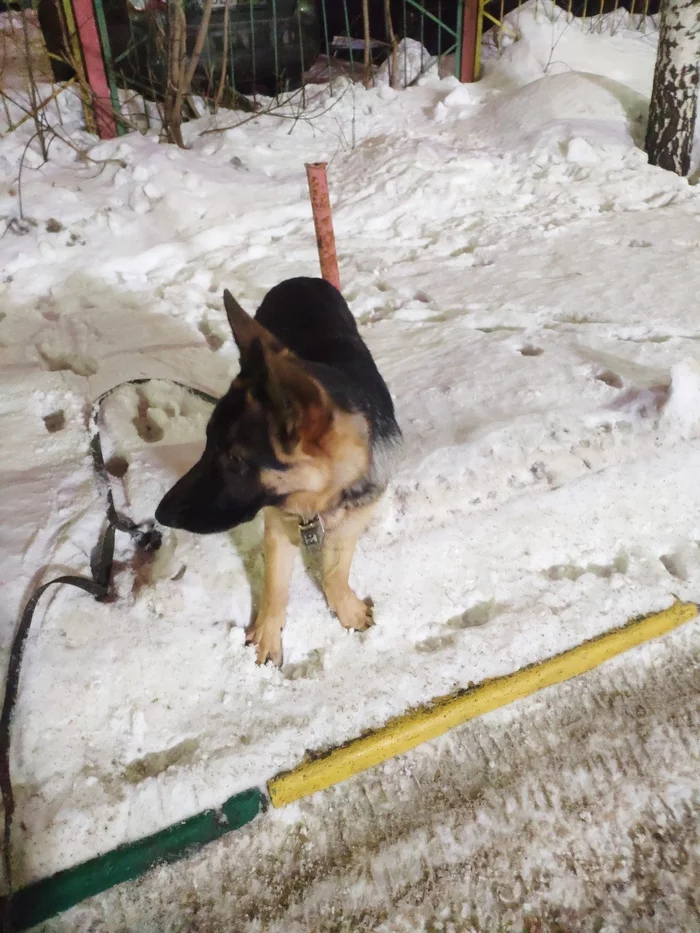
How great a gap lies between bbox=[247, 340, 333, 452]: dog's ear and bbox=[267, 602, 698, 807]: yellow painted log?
3.54 ft

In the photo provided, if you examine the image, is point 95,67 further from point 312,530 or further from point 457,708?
point 457,708

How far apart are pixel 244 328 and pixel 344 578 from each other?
116 cm

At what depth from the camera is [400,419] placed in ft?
10.3

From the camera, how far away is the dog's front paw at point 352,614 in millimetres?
2389

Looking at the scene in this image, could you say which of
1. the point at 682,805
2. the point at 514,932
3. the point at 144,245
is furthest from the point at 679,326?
the point at 144,245

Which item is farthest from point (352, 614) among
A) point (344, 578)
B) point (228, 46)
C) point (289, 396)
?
point (228, 46)

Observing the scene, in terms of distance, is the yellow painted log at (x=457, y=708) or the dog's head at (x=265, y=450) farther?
the yellow painted log at (x=457, y=708)

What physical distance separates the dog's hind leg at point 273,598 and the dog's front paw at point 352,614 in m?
0.22

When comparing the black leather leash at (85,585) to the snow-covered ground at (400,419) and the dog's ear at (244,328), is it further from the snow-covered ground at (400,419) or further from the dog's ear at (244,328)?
the dog's ear at (244,328)

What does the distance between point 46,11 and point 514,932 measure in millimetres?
8402

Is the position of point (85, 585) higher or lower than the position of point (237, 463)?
lower

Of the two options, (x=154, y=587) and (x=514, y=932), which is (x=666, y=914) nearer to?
(x=514, y=932)

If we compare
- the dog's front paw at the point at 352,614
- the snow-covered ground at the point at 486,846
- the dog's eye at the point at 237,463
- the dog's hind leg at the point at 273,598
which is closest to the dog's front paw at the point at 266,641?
the dog's hind leg at the point at 273,598

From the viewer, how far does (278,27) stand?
6988 millimetres
